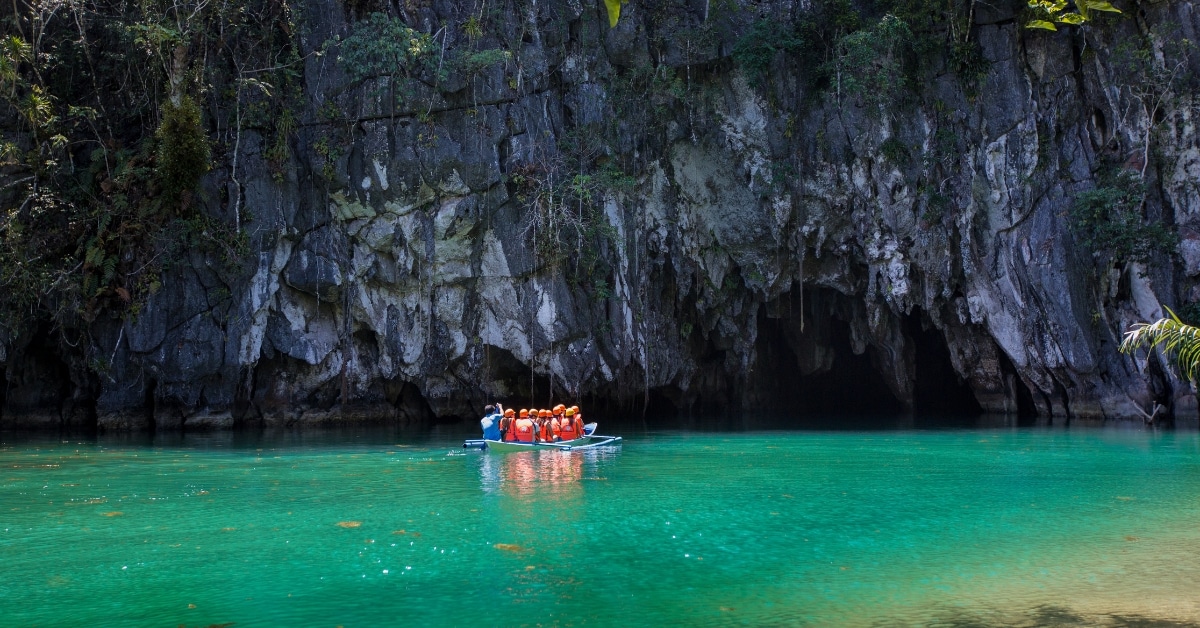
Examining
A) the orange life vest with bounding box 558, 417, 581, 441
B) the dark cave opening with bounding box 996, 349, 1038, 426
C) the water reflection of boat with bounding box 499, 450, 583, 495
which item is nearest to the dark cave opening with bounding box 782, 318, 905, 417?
the dark cave opening with bounding box 996, 349, 1038, 426

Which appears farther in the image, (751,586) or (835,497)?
(835,497)

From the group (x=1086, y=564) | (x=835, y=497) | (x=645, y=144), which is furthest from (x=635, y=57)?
(x=1086, y=564)

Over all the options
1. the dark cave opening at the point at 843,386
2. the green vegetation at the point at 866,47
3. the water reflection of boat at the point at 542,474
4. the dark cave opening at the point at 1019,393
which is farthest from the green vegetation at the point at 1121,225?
the water reflection of boat at the point at 542,474

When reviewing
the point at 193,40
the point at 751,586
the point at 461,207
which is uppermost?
the point at 193,40

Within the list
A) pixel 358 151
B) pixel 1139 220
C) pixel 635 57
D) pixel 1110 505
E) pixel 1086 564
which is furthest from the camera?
pixel 635 57

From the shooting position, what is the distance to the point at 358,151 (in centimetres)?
2286

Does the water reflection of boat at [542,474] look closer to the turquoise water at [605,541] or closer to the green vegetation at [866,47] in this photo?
the turquoise water at [605,541]

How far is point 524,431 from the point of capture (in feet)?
56.6

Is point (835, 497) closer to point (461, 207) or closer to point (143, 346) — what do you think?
point (461, 207)

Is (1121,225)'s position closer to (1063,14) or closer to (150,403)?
(1063,14)

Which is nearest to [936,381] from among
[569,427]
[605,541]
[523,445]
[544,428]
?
[569,427]

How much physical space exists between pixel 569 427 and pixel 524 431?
88 cm

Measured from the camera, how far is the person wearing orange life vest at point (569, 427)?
57.6 ft

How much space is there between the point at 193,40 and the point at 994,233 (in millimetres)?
19586
